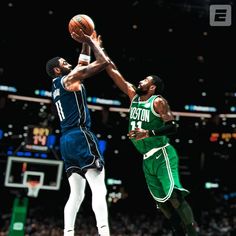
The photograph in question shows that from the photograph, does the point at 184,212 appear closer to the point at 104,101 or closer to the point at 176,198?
the point at 176,198

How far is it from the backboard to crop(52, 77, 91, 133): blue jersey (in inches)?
448

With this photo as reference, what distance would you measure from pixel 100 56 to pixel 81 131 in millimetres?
867

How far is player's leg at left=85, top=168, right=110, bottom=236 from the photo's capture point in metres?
4.75

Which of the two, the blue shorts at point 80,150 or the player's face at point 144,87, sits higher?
the player's face at point 144,87

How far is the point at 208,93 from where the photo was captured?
2733 cm

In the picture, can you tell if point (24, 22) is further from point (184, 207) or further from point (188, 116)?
point (184, 207)

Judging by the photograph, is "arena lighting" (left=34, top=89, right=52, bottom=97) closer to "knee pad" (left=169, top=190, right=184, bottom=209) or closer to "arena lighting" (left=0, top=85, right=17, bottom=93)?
"arena lighting" (left=0, top=85, right=17, bottom=93)

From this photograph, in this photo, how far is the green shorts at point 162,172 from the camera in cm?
546

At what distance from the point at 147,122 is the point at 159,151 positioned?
398mm

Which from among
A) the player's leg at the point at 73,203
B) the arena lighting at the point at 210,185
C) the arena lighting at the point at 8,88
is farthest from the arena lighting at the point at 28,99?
the player's leg at the point at 73,203

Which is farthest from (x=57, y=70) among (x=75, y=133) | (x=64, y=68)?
(x=75, y=133)

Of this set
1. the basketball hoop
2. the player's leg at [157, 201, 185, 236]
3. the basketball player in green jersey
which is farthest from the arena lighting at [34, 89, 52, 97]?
the player's leg at [157, 201, 185, 236]

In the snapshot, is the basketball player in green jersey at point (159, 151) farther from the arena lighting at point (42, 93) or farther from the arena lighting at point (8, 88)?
the arena lighting at point (8, 88)

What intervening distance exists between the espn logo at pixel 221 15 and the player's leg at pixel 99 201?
12.2 feet
